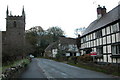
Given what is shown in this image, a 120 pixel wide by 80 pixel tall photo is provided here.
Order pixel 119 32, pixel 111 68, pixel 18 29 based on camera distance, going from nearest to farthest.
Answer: pixel 111 68 → pixel 119 32 → pixel 18 29

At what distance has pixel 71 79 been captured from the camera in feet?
50.0

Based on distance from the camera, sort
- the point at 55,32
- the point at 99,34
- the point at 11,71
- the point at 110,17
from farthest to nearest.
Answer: the point at 55,32 < the point at 99,34 < the point at 110,17 < the point at 11,71

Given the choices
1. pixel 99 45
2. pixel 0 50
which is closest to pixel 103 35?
pixel 99 45

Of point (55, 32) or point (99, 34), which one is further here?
point (55, 32)

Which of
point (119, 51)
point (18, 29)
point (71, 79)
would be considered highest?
point (18, 29)

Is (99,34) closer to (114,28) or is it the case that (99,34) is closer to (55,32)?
(114,28)

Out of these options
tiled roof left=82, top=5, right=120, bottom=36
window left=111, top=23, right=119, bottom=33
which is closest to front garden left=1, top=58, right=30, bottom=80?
window left=111, top=23, right=119, bottom=33

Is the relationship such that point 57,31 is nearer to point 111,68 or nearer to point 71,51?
point 71,51

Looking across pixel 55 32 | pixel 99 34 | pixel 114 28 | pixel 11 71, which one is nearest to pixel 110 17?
pixel 99 34

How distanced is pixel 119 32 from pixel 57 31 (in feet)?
257

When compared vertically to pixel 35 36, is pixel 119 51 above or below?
below

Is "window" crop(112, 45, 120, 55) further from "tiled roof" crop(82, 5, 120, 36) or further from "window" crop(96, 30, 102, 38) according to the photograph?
"window" crop(96, 30, 102, 38)

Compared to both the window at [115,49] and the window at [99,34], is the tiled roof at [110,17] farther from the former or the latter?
the window at [115,49]

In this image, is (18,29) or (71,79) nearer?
(71,79)
